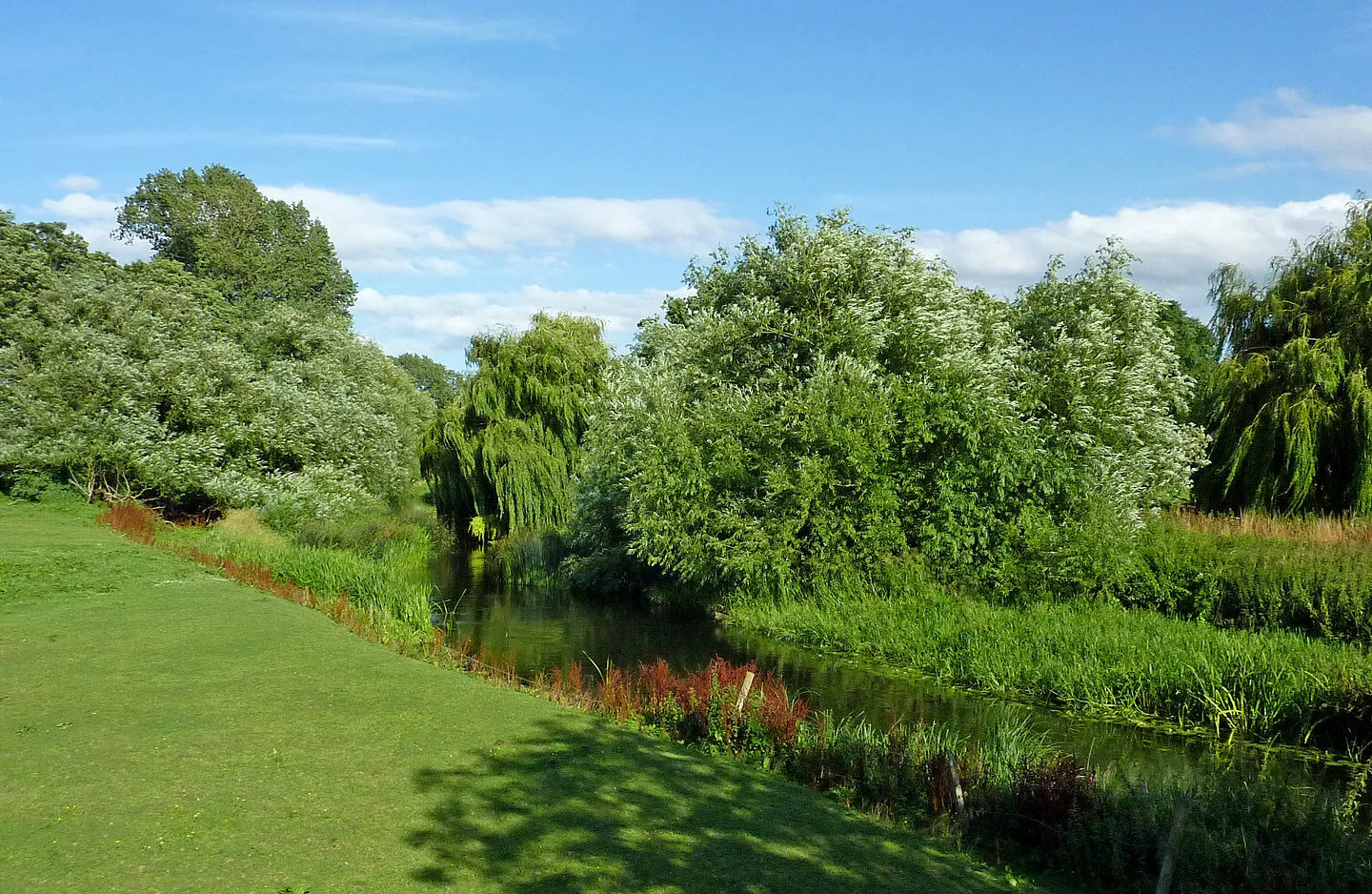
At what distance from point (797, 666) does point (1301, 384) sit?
15.4m

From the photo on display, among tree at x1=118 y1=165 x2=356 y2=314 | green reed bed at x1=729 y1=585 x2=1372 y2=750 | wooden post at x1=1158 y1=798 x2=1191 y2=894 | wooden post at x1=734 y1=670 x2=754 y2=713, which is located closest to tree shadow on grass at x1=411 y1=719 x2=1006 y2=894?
wooden post at x1=1158 y1=798 x2=1191 y2=894

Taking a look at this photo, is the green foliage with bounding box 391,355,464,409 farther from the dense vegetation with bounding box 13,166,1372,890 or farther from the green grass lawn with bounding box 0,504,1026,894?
the green grass lawn with bounding box 0,504,1026,894

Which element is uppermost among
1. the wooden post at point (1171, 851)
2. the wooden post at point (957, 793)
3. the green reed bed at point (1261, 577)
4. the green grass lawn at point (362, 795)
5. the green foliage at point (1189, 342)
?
the green foliage at point (1189, 342)

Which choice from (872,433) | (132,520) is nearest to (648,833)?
(872,433)

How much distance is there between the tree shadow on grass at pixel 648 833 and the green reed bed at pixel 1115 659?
312 inches

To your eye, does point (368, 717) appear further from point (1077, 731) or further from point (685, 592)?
point (685, 592)

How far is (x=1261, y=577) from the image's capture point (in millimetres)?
17562

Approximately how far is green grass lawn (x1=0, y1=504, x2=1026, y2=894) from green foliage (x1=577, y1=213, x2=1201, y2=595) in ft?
32.7

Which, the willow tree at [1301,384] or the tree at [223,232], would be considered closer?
the willow tree at [1301,384]

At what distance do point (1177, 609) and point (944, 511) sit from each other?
492cm

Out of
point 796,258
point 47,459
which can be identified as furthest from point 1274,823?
point 47,459

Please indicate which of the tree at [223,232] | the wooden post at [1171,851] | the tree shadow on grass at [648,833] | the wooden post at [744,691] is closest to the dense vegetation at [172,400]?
the tree at [223,232]

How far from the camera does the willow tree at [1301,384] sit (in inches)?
902

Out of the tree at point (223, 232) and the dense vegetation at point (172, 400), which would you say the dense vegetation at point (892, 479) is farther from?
the tree at point (223, 232)
